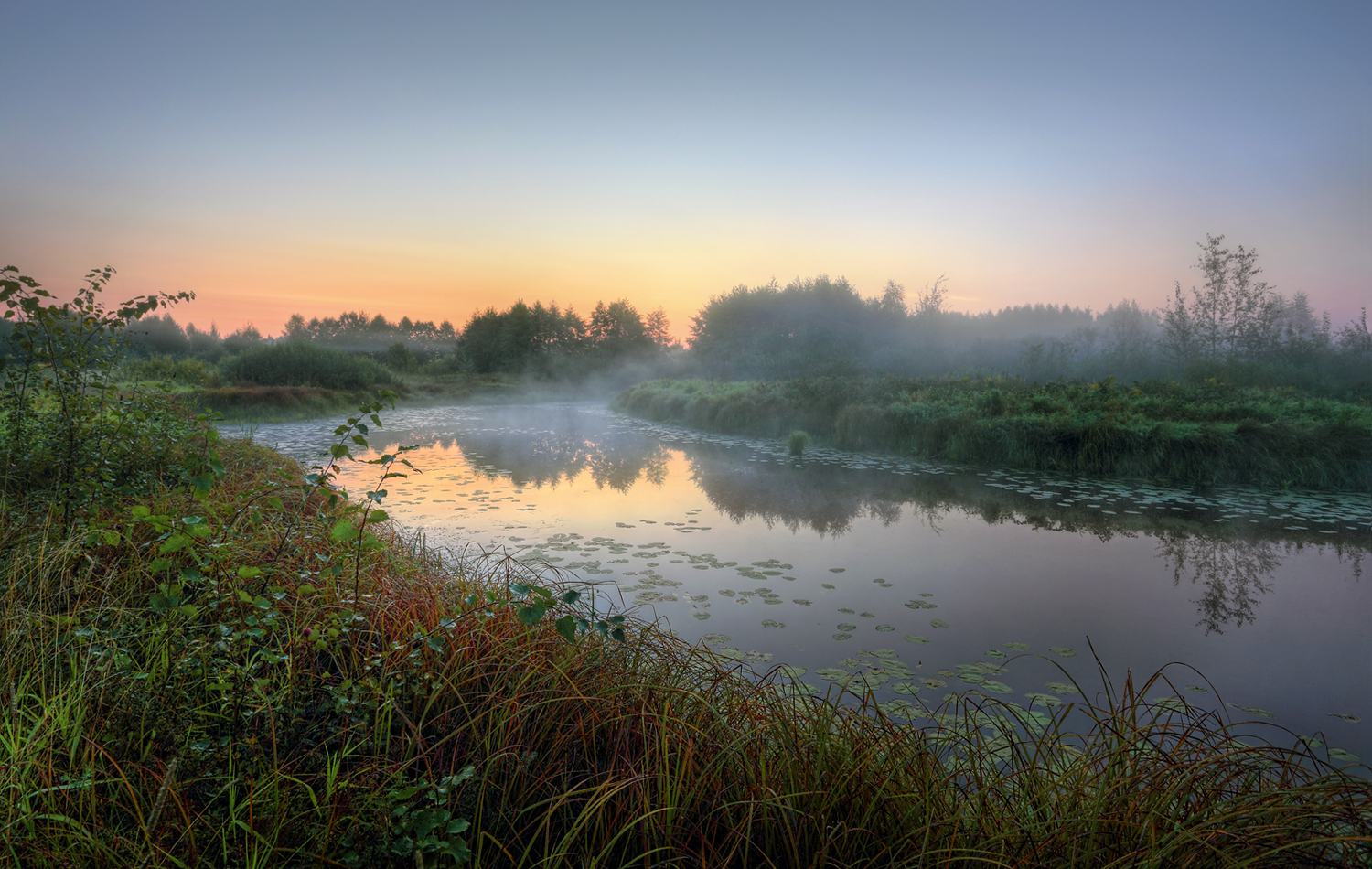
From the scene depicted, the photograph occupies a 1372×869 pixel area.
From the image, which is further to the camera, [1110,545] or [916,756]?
[1110,545]

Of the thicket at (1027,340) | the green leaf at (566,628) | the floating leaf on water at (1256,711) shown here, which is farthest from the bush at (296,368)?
the floating leaf on water at (1256,711)

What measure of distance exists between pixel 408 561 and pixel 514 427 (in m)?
13.5

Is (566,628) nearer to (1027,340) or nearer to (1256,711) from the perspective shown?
(1256,711)

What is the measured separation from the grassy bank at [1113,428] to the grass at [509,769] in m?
7.47

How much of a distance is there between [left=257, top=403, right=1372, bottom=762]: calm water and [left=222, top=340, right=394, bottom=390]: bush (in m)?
16.9

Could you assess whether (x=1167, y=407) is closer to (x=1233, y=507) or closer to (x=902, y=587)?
(x=1233, y=507)

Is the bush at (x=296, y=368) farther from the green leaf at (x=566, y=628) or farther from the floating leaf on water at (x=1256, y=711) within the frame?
the floating leaf on water at (x=1256, y=711)

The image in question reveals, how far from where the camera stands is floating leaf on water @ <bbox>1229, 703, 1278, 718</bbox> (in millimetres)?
2828

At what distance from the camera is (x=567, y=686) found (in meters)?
2.25

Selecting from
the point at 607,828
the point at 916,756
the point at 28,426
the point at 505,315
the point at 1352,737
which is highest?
the point at 505,315

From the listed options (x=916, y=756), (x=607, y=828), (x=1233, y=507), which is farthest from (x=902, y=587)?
(x=1233, y=507)

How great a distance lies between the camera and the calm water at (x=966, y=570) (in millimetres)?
3234

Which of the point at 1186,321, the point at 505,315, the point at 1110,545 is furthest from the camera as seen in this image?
the point at 505,315

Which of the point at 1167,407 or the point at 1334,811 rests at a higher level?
the point at 1167,407
